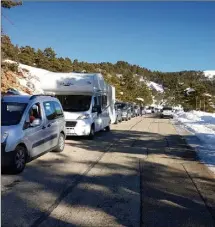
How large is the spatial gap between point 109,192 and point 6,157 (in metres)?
2.55

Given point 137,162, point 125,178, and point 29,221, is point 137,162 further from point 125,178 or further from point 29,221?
point 29,221

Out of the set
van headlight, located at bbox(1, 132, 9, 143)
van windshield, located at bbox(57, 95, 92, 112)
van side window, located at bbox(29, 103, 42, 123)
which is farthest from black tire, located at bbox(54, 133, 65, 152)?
van windshield, located at bbox(57, 95, 92, 112)

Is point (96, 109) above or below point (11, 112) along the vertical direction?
below

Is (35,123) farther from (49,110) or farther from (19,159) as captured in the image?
(49,110)

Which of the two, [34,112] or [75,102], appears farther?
[75,102]

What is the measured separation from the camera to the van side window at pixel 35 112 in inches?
364

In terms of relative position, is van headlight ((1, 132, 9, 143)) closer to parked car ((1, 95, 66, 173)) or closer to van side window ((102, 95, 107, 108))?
parked car ((1, 95, 66, 173))

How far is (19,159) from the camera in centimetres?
836

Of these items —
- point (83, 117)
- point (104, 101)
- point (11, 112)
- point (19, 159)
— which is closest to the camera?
point (19, 159)

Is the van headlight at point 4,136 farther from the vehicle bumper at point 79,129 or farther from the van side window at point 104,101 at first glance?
the van side window at point 104,101

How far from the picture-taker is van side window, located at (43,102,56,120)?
10297 millimetres

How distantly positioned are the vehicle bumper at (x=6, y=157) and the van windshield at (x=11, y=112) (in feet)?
2.85

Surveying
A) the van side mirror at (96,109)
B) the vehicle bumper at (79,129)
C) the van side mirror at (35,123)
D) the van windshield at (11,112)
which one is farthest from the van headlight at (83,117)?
the van side mirror at (35,123)

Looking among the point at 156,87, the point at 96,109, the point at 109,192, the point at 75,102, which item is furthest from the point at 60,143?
the point at 156,87
